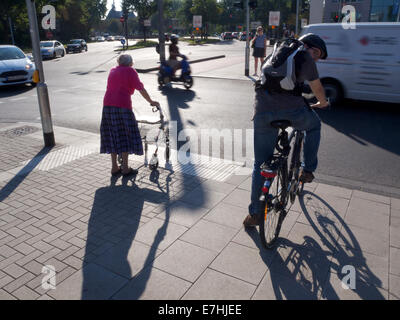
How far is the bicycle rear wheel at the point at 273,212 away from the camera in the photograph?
10.7ft

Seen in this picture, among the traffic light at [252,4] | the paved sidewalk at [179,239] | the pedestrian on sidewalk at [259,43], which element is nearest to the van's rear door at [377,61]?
the paved sidewalk at [179,239]

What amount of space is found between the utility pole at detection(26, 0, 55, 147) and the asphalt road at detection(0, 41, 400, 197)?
1.51 metres

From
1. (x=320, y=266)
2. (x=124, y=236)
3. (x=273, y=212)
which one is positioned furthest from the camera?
(x=124, y=236)

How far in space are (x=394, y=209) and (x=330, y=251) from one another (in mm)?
1374

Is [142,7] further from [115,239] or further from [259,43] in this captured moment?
[115,239]

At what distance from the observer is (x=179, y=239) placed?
3717mm

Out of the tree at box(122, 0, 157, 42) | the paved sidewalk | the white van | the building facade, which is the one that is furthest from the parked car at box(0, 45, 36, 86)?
the building facade

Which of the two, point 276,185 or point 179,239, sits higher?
point 276,185

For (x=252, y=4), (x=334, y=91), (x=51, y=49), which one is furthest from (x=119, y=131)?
(x=51, y=49)

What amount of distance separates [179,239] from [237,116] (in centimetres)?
574

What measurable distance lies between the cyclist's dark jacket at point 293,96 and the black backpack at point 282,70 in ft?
0.14

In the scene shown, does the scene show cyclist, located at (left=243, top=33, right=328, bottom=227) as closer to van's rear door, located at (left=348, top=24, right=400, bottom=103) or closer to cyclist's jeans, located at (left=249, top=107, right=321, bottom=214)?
cyclist's jeans, located at (left=249, top=107, right=321, bottom=214)

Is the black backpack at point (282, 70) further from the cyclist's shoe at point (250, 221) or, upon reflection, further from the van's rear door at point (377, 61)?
the van's rear door at point (377, 61)
